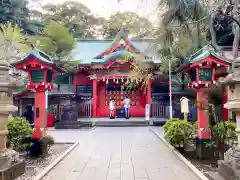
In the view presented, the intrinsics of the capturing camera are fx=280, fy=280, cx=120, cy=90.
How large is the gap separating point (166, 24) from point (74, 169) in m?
6.81

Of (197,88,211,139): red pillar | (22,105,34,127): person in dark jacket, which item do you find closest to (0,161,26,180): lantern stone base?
(197,88,211,139): red pillar

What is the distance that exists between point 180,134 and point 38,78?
521cm

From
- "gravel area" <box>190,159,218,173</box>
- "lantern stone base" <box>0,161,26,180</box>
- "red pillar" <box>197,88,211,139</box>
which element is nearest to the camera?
"lantern stone base" <box>0,161,26,180</box>

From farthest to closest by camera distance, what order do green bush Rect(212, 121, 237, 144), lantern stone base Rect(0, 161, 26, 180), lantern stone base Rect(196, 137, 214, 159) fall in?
lantern stone base Rect(196, 137, 214, 159)
green bush Rect(212, 121, 237, 144)
lantern stone base Rect(0, 161, 26, 180)

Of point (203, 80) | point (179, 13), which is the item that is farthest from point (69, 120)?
point (203, 80)

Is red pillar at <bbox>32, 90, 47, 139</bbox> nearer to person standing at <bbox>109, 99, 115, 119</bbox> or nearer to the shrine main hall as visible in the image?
the shrine main hall

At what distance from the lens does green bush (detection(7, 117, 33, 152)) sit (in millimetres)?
8656

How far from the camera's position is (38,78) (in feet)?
31.6

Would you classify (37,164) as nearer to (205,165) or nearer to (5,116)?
(5,116)

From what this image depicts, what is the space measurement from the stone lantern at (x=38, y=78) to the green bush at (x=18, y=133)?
0.34 m

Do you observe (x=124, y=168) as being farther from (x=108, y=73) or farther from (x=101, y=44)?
(x=101, y=44)

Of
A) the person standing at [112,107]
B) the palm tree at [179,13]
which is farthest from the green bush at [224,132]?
the person standing at [112,107]

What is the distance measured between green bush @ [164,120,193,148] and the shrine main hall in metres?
11.8

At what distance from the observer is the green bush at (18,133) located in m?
8.66
